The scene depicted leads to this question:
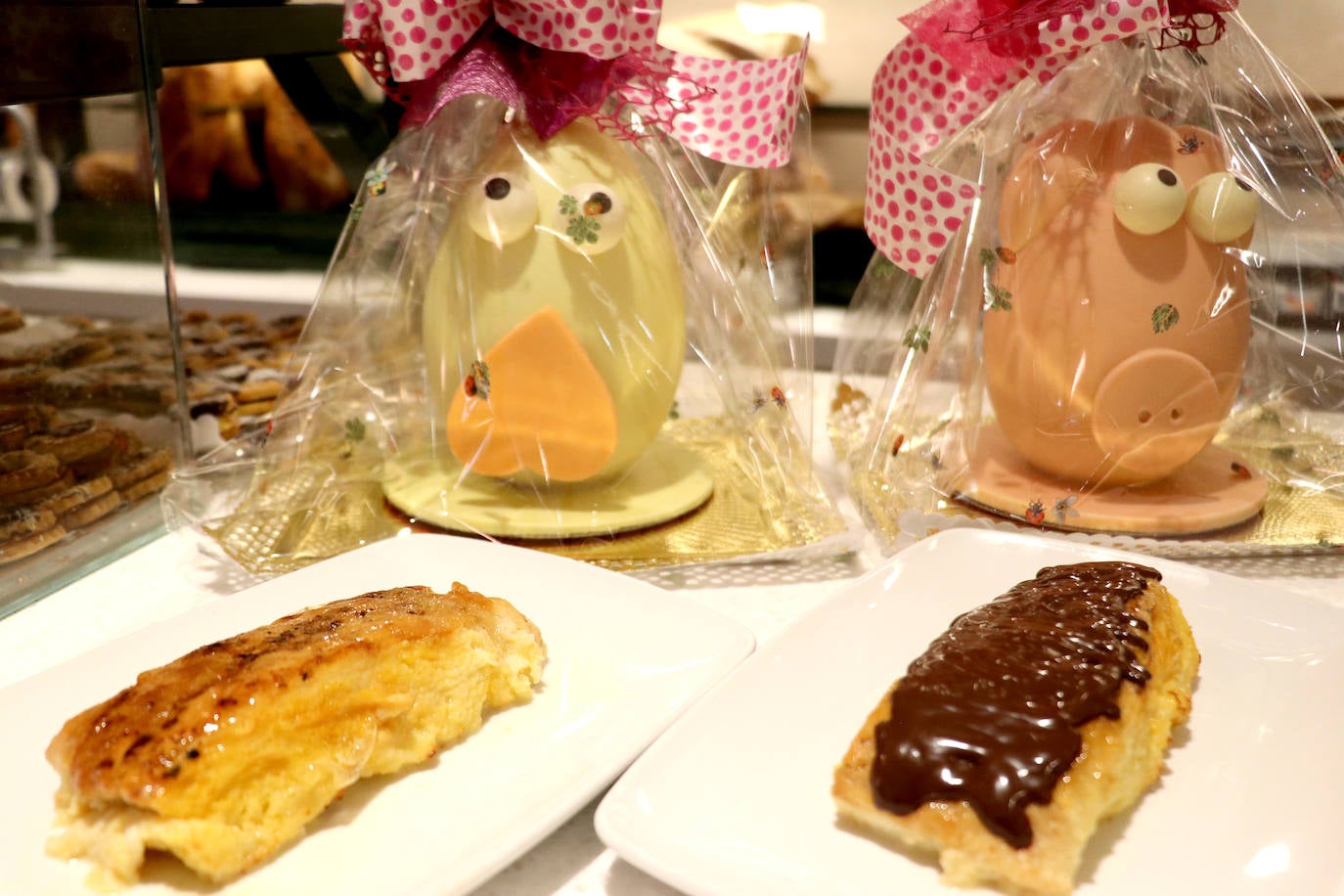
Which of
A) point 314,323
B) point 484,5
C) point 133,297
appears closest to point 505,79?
point 484,5

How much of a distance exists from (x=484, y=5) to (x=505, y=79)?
7 centimetres

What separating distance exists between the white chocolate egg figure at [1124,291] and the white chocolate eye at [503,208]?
385mm

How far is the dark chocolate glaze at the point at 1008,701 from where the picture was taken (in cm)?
53

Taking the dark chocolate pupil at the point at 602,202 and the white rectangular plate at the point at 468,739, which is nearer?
the white rectangular plate at the point at 468,739

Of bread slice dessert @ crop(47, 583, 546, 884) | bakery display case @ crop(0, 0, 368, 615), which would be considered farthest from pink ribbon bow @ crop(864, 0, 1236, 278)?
bakery display case @ crop(0, 0, 368, 615)

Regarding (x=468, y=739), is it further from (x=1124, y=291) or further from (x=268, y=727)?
(x=1124, y=291)

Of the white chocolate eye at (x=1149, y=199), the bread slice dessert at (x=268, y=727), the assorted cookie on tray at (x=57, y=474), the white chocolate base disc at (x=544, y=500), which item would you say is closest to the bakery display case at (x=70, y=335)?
the assorted cookie on tray at (x=57, y=474)

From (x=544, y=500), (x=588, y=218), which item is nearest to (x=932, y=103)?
(x=588, y=218)

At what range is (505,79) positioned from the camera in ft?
2.98

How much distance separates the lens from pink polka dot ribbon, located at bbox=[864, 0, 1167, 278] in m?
0.92

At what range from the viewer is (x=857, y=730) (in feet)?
2.14

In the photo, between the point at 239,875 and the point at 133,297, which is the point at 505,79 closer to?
the point at 133,297

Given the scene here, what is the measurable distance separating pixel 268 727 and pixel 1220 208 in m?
0.76

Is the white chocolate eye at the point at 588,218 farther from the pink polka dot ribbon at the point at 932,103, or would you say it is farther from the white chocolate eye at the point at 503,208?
the pink polka dot ribbon at the point at 932,103
